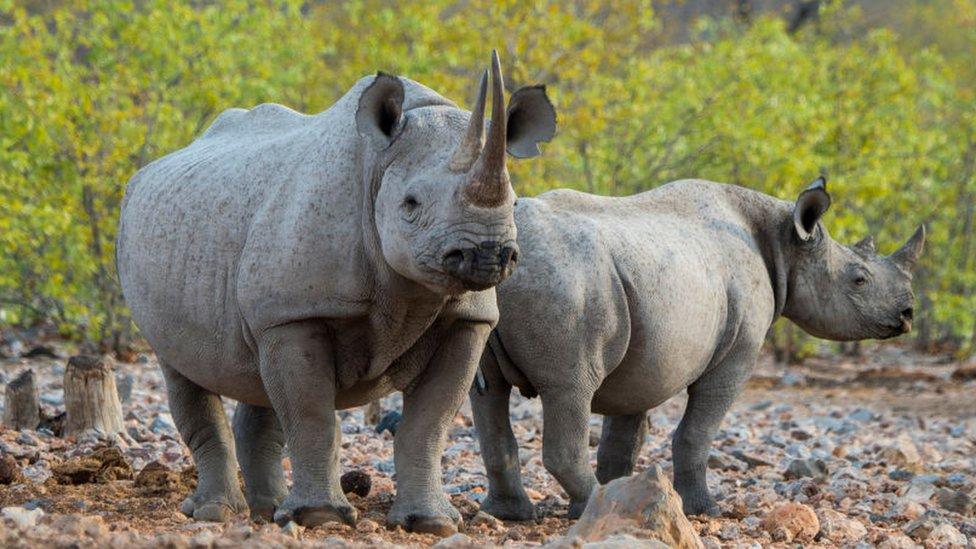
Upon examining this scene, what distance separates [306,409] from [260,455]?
1.29 metres

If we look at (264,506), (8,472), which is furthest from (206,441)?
(8,472)

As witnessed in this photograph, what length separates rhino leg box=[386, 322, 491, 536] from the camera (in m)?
6.52

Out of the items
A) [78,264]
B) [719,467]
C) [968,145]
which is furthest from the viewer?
[968,145]

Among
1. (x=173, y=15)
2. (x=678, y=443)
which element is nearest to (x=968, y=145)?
(x=173, y=15)

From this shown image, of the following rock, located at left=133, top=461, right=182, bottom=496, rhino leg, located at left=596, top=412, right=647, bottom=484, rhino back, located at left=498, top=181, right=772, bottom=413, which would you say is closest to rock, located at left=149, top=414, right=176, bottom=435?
rock, located at left=133, top=461, right=182, bottom=496

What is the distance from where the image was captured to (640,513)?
567 cm

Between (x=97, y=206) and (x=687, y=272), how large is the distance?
9.75 meters

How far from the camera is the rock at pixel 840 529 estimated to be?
23.6 ft

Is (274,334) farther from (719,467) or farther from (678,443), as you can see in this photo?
(719,467)

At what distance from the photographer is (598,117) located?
17.8 metres

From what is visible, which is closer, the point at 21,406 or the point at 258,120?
the point at 258,120

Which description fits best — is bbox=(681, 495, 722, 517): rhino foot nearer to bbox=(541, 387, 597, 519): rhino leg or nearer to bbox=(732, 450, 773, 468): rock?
bbox=(541, 387, 597, 519): rhino leg

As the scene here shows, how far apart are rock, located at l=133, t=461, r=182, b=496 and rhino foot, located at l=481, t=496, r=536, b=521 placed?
5.27ft

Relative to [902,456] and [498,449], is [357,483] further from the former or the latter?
[902,456]
